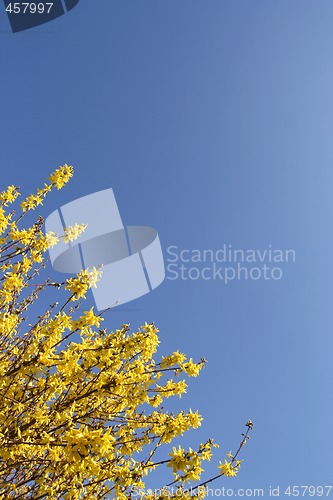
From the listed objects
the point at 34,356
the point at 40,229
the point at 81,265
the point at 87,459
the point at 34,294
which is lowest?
the point at 87,459

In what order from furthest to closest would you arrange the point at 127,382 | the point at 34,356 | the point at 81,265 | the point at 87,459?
the point at 81,265
the point at 127,382
the point at 34,356
the point at 87,459

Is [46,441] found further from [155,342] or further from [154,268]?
[154,268]

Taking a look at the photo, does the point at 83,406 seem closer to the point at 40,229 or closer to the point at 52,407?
the point at 52,407

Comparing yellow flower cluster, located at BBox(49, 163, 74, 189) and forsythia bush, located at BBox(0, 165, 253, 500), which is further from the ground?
yellow flower cluster, located at BBox(49, 163, 74, 189)

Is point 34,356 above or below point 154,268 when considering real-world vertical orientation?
below

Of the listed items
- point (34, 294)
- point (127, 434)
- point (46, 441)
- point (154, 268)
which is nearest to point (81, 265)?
point (154, 268)

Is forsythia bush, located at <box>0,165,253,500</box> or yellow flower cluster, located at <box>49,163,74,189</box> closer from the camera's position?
forsythia bush, located at <box>0,165,253,500</box>

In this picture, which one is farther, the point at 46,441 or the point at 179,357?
the point at 179,357

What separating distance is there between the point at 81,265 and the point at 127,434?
482 centimetres

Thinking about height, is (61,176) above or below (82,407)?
above

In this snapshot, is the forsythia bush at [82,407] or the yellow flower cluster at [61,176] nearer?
the forsythia bush at [82,407]

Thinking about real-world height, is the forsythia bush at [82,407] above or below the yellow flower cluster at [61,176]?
→ below

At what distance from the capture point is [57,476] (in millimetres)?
3447

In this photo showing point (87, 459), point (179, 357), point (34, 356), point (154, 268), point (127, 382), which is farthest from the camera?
point (154, 268)
